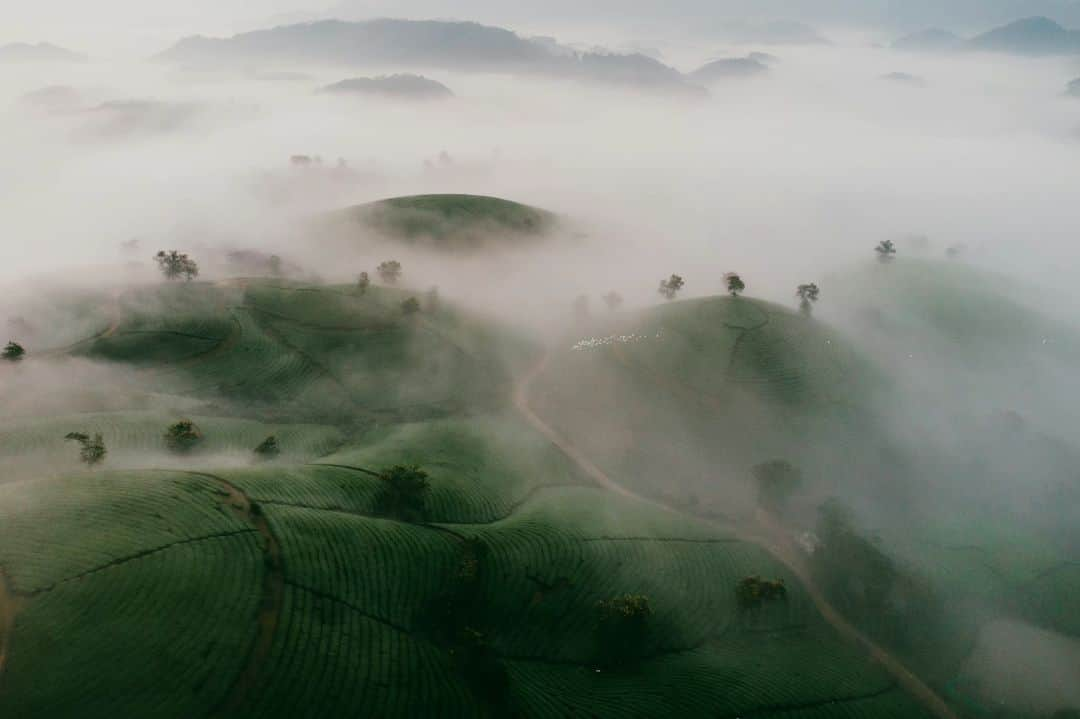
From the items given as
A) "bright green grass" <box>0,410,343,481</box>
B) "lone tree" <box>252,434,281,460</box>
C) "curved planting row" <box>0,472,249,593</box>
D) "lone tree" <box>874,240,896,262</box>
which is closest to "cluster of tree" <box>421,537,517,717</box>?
"curved planting row" <box>0,472,249,593</box>

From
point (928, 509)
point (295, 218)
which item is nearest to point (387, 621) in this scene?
point (928, 509)

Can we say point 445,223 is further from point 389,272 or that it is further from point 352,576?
point 352,576

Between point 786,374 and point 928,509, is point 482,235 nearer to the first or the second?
point 786,374

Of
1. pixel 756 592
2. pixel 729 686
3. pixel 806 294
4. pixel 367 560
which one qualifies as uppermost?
pixel 806 294

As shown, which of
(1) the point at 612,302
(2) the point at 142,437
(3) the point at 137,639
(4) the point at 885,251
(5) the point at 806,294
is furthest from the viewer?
(4) the point at 885,251

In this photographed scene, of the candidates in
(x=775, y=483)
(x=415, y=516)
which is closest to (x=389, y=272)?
(x=415, y=516)

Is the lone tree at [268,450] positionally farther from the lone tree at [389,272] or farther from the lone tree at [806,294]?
the lone tree at [806,294]

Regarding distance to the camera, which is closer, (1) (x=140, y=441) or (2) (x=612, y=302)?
(1) (x=140, y=441)
